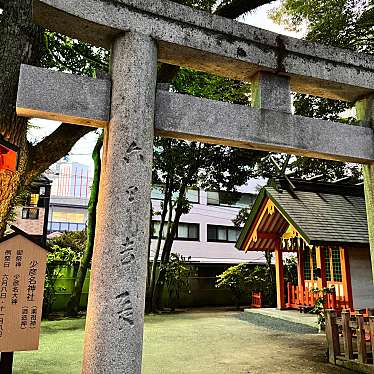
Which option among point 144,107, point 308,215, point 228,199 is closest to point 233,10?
point 144,107

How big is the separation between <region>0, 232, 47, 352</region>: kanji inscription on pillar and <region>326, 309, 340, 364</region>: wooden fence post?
5.54 m

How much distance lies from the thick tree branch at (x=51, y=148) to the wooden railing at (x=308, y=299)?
9.97 meters

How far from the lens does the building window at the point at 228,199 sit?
18812mm

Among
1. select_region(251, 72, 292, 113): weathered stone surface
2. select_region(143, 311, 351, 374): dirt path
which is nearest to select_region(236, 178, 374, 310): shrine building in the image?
select_region(143, 311, 351, 374): dirt path

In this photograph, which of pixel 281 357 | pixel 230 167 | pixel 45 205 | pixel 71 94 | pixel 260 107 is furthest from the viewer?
pixel 45 205

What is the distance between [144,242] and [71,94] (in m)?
1.51

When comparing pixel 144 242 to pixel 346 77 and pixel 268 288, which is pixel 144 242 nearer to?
pixel 346 77

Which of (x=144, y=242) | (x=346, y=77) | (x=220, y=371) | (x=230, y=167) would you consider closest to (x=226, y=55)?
(x=346, y=77)

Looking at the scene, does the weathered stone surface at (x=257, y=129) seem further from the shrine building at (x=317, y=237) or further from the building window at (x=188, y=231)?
the building window at (x=188, y=231)

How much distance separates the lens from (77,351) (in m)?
7.95

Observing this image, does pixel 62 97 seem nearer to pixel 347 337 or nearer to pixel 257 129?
pixel 257 129

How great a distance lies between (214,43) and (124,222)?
216 cm

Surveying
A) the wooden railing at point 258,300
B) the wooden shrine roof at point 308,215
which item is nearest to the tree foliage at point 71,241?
the wooden railing at point 258,300

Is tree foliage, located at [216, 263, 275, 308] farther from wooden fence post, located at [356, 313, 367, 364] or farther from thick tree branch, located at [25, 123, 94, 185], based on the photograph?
thick tree branch, located at [25, 123, 94, 185]
